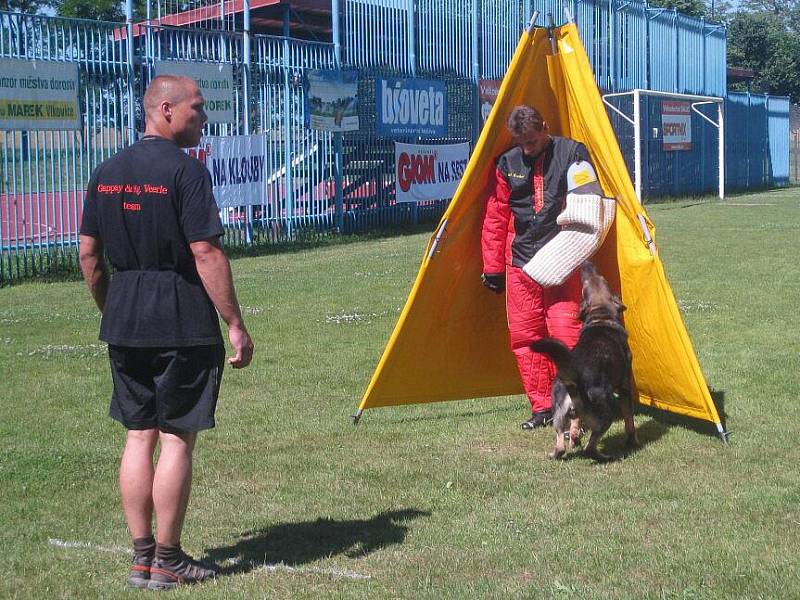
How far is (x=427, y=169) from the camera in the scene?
23969mm

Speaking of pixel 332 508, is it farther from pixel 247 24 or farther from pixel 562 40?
pixel 247 24

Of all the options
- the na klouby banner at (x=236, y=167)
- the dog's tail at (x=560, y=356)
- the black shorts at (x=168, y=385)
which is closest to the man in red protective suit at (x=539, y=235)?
the dog's tail at (x=560, y=356)

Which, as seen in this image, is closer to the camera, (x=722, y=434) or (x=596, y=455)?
(x=596, y=455)

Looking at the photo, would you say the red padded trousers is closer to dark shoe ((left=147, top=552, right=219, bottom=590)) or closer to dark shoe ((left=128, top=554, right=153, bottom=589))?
dark shoe ((left=147, top=552, right=219, bottom=590))

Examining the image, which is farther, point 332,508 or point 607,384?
point 607,384

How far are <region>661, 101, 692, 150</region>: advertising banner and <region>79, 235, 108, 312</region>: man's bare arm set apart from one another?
31.4 m

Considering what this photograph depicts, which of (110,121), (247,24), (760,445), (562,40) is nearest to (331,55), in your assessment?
(247,24)

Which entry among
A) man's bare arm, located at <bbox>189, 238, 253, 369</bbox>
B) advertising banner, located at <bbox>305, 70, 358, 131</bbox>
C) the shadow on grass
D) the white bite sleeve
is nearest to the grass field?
the shadow on grass

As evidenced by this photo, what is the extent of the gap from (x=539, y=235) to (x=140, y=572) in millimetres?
3331

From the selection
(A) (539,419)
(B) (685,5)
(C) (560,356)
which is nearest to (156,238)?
(C) (560,356)

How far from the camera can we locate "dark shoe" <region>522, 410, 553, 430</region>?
23.3 feet

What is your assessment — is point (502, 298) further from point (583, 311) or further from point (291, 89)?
point (291, 89)

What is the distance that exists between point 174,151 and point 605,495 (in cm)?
281

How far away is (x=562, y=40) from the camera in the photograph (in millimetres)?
7266
